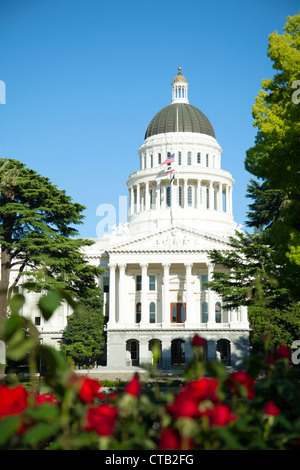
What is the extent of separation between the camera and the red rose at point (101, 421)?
12.1 feet

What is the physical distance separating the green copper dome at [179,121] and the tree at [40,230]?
56148 millimetres

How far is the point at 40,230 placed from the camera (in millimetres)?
38094

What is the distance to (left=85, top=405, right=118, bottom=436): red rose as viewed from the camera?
146 inches

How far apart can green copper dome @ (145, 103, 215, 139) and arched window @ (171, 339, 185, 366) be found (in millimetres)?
38195

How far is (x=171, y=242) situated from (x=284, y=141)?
52.0 meters

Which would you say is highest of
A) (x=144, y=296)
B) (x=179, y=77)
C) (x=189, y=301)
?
(x=179, y=77)

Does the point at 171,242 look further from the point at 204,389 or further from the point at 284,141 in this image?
the point at 204,389

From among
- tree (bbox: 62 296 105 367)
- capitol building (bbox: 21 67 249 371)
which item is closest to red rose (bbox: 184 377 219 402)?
capitol building (bbox: 21 67 249 371)

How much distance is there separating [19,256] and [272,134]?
2519 cm

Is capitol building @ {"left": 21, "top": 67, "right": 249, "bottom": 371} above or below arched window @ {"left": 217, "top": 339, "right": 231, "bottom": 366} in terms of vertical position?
above

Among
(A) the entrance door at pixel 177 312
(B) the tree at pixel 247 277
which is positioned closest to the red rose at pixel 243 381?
(B) the tree at pixel 247 277

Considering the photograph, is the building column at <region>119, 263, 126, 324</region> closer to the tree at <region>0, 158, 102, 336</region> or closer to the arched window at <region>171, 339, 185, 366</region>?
the arched window at <region>171, 339, 185, 366</region>

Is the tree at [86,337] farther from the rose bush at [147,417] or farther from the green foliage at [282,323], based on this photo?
the rose bush at [147,417]

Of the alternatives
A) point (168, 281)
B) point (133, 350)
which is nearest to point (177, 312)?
point (168, 281)
